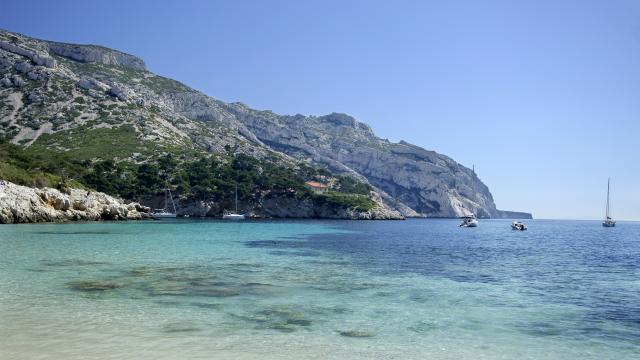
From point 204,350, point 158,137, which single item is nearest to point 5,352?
point 204,350

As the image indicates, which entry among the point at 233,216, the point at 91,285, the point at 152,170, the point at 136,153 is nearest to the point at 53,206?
the point at 152,170

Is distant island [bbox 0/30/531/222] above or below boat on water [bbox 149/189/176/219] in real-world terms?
above

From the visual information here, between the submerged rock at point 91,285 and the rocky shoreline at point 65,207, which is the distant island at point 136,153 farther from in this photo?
the submerged rock at point 91,285

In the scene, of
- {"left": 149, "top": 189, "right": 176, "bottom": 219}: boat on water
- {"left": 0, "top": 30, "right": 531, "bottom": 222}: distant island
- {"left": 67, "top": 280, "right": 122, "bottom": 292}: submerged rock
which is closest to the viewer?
{"left": 67, "top": 280, "right": 122, "bottom": 292}: submerged rock

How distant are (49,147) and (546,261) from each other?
125256 millimetres

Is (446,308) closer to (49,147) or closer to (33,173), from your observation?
(33,173)

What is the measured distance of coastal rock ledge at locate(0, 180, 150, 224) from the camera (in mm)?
61156

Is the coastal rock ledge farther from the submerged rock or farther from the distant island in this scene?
the submerged rock

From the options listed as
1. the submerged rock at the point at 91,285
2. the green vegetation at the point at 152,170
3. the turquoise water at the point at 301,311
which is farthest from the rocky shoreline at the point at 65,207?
the submerged rock at the point at 91,285

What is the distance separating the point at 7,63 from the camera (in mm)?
147125

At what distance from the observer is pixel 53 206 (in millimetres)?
70125

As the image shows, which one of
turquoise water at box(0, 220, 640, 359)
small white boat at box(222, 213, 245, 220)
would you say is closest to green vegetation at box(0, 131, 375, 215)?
small white boat at box(222, 213, 245, 220)

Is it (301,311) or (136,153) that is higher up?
(136,153)

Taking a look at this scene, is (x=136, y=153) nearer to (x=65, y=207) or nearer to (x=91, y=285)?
(x=65, y=207)
